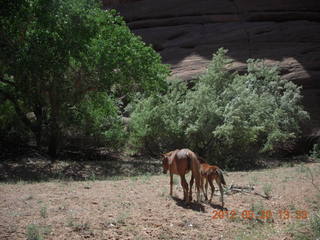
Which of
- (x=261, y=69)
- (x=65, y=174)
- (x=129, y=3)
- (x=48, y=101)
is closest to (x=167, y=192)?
(x=65, y=174)

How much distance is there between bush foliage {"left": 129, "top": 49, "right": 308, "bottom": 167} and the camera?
14703mm

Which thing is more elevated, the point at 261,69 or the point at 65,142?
the point at 261,69

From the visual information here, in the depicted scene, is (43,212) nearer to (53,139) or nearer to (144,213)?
(144,213)

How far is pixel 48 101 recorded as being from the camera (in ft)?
45.8

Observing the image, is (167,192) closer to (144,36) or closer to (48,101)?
(48,101)

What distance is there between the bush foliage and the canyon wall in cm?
536

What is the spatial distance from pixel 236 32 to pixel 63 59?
17334 mm

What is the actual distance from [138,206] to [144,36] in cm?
2251

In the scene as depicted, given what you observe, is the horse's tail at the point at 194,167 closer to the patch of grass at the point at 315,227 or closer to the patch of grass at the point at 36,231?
the patch of grass at the point at 315,227

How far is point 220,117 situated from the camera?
48.5 ft

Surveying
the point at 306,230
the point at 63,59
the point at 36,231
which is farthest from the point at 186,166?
the point at 63,59

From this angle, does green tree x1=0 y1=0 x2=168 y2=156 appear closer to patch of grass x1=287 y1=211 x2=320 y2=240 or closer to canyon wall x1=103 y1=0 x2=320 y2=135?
patch of grass x1=287 y1=211 x2=320 y2=240

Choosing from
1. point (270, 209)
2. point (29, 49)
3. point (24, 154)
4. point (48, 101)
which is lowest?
point (270, 209)
